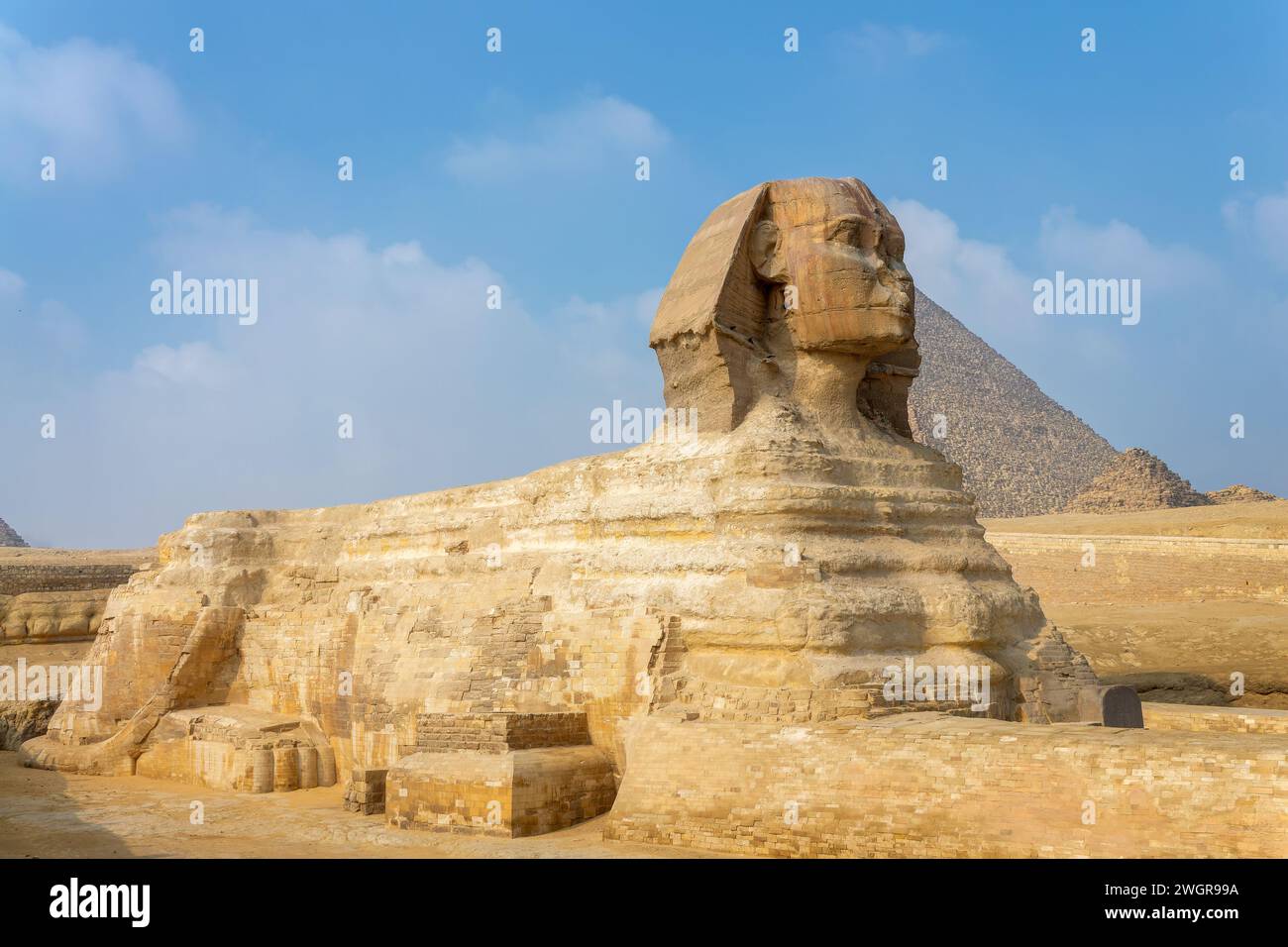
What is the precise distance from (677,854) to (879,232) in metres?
5.53

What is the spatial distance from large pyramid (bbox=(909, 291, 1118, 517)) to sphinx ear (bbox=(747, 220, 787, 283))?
51.2 m

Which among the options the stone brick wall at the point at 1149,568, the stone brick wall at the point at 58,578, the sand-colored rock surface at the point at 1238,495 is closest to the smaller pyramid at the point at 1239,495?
the sand-colored rock surface at the point at 1238,495

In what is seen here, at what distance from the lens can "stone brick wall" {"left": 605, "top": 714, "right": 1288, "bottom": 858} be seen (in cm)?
640

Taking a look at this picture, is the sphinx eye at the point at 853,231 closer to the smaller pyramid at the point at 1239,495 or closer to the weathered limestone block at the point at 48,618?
the weathered limestone block at the point at 48,618

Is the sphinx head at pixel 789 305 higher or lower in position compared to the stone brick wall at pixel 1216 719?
higher

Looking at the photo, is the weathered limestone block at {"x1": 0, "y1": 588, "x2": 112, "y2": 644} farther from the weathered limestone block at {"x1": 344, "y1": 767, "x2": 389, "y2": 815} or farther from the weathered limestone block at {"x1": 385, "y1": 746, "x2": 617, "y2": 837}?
the weathered limestone block at {"x1": 385, "y1": 746, "x2": 617, "y2": 837}

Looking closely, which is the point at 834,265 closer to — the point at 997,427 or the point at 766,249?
the point at 766,249

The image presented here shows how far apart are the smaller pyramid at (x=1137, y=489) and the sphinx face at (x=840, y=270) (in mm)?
44562

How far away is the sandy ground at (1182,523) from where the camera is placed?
3509 cm

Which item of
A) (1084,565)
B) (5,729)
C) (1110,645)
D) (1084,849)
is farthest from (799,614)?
(1084,565)

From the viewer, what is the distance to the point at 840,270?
10.2 meters

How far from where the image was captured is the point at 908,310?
1022 centimetres

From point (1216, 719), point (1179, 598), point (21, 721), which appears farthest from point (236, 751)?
point (1179, 598)

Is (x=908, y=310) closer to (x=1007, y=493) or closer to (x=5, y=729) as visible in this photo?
(x=5, y=729)
